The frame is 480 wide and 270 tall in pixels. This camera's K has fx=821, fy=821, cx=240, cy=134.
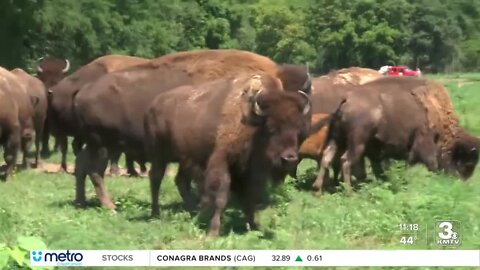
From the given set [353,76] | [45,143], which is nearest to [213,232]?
[353,76]

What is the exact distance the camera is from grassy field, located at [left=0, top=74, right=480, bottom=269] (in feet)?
23.1

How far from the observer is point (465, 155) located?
39.0 feet

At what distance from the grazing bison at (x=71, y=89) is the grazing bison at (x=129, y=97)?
0.85 metres

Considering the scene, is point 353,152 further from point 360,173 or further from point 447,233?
point 447,233

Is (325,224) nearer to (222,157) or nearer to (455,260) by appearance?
(222,157)

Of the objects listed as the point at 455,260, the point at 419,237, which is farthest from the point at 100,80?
the point at 455,260

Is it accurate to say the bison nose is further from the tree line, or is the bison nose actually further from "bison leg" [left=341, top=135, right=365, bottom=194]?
the tree line

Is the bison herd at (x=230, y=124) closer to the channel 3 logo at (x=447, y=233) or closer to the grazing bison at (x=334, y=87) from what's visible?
the grazing bison at (x=334, y=87)

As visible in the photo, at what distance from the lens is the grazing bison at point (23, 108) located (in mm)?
14012

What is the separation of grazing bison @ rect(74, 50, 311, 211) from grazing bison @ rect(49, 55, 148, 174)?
85cm

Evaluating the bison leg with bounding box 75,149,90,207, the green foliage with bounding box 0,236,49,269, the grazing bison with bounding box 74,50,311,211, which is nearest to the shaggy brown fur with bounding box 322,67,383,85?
the grazing bison with bounding box 74,50,311,211

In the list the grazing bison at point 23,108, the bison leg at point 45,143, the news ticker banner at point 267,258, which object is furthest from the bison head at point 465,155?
the bison leg at point 45,143

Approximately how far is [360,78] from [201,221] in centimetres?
732

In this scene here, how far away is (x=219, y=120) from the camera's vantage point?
833 centimetres
